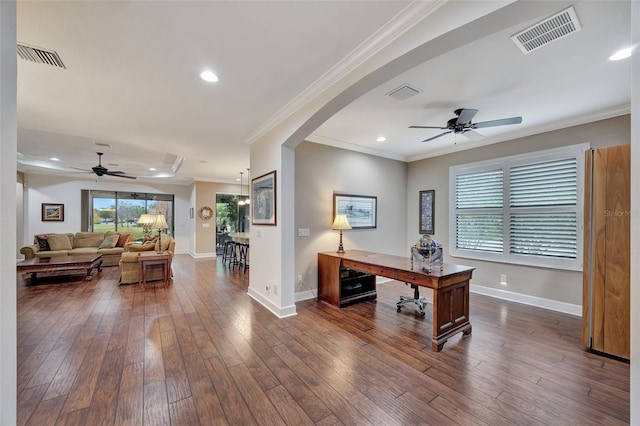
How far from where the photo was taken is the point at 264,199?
3973 mm

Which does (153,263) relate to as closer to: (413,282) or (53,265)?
(53,265)

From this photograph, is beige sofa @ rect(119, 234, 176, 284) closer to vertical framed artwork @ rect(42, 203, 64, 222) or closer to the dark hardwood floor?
the dark hardwood floor

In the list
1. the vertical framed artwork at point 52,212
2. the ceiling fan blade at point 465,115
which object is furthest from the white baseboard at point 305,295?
the vertical framed artwork at point 52,212

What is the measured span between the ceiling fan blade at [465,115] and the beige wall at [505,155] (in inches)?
69.4

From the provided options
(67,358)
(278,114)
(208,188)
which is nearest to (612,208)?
(278,114)

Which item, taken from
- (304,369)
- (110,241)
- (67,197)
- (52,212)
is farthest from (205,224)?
(304,369)

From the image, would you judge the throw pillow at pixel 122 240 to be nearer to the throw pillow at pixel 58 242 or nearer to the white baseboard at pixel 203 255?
the throw pillow at pixel 58 242

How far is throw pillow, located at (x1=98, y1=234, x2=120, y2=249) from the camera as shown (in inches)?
283

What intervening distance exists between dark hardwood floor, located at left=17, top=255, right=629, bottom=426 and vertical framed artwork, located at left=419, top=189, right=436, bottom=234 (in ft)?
6.60

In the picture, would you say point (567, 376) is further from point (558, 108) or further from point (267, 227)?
point (267, 227)

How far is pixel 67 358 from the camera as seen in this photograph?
243 cm

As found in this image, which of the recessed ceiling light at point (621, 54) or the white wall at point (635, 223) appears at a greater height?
the recessed ceiling light at point (621, 54)

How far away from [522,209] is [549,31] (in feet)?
9.68

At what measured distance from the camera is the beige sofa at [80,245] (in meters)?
6.31
